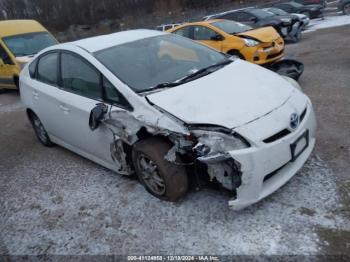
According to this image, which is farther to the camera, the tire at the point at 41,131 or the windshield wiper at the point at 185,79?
the tire at the point at 41,131

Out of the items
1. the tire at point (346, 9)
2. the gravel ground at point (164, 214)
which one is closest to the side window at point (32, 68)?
the gravel ground at point (164, 214)

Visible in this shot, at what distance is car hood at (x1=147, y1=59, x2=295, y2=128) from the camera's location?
9.36 ft

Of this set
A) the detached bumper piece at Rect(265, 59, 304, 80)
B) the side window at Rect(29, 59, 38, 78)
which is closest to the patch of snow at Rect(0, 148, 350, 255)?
the side window at Rect(29, 59, 38, 78)

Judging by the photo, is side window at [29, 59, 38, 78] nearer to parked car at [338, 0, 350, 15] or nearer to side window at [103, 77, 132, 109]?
side window at [103, 77, 132, 109]

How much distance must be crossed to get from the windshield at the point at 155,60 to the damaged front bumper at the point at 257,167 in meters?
1.12

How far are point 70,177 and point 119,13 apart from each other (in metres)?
28.5

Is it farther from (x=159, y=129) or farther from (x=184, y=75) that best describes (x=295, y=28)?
(x=159, y=129)

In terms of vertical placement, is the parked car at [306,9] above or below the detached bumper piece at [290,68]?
below

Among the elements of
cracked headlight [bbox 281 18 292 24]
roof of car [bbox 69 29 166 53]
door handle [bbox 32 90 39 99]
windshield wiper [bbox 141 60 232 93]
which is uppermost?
roof of car [bbox 69 29 166 53]

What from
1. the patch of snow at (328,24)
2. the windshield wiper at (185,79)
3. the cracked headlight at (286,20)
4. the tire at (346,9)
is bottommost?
the patch of snow at (328,24)

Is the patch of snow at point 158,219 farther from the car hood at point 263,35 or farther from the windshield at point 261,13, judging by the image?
the windshield at point 261,13

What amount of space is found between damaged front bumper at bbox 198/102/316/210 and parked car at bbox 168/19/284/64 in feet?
17.1

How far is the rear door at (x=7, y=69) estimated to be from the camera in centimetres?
857

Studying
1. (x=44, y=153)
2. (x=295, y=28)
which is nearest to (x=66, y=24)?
(x=295, y=28)
